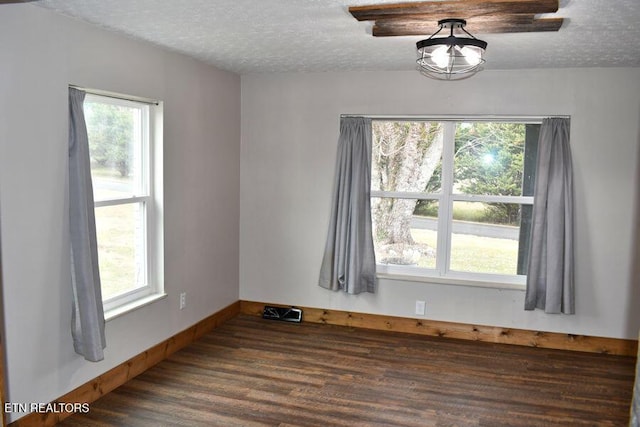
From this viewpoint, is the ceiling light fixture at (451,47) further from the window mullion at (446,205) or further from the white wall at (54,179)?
the white wall at (54,179)

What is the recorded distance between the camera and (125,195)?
4.16 m

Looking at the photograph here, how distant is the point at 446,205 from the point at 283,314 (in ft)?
6.15

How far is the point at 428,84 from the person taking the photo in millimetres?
5152

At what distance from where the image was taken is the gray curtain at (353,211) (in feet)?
17.4

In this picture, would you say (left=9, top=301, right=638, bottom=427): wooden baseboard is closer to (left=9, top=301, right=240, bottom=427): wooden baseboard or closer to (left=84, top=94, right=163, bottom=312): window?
(left=9, top=301, right=240, bottom=427): wooden baseboard

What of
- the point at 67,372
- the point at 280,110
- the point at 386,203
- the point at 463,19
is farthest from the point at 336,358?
the point at 463,19

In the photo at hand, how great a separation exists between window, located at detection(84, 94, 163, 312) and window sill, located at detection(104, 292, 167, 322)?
0.03m

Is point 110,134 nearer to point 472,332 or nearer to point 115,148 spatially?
point 115,148

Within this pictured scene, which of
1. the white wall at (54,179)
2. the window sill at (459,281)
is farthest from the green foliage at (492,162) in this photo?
the white wall at (54,179)

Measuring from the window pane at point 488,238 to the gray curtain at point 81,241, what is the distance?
314 centimetres

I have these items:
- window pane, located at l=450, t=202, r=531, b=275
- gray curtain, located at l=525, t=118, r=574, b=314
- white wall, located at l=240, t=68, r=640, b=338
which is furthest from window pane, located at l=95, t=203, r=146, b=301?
gray curtain, located at l=525, t=118, r=574, b=314

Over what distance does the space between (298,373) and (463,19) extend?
2694 millimetres

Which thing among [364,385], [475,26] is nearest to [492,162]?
[475,26]

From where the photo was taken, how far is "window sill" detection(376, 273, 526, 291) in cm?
510
